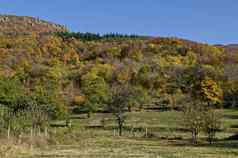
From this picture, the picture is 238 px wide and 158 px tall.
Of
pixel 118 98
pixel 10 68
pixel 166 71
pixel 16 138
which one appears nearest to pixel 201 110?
pixel 118 98

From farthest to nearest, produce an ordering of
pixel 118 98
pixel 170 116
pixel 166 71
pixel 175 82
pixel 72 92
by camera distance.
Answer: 1. pixel 166 71
2. pixel 175 82
3. pixel 72 92
4. pixel 170 116
5. pixel 118 98

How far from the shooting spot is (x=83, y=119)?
4055 inches

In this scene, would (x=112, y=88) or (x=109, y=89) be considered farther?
(x=112, y=88)

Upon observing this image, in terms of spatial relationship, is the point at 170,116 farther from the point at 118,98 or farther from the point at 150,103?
the point at 150,103

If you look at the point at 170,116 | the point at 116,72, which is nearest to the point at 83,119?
the point at 170,116

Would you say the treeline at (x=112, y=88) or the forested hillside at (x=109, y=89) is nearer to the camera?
the forested hillside at (x=109, y=89)

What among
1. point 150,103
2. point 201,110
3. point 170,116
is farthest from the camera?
point 150,103

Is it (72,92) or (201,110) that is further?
(72,92)

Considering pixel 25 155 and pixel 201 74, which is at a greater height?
pixel 201 74

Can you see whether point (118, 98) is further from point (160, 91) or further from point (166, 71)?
point (166, 71)

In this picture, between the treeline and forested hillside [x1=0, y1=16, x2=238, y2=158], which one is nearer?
forested hillside [x1=0, y1=16, x2=238, y2=158]

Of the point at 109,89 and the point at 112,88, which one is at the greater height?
the point at 112,88

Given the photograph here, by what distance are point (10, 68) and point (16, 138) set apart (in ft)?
510

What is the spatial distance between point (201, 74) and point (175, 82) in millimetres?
11938
